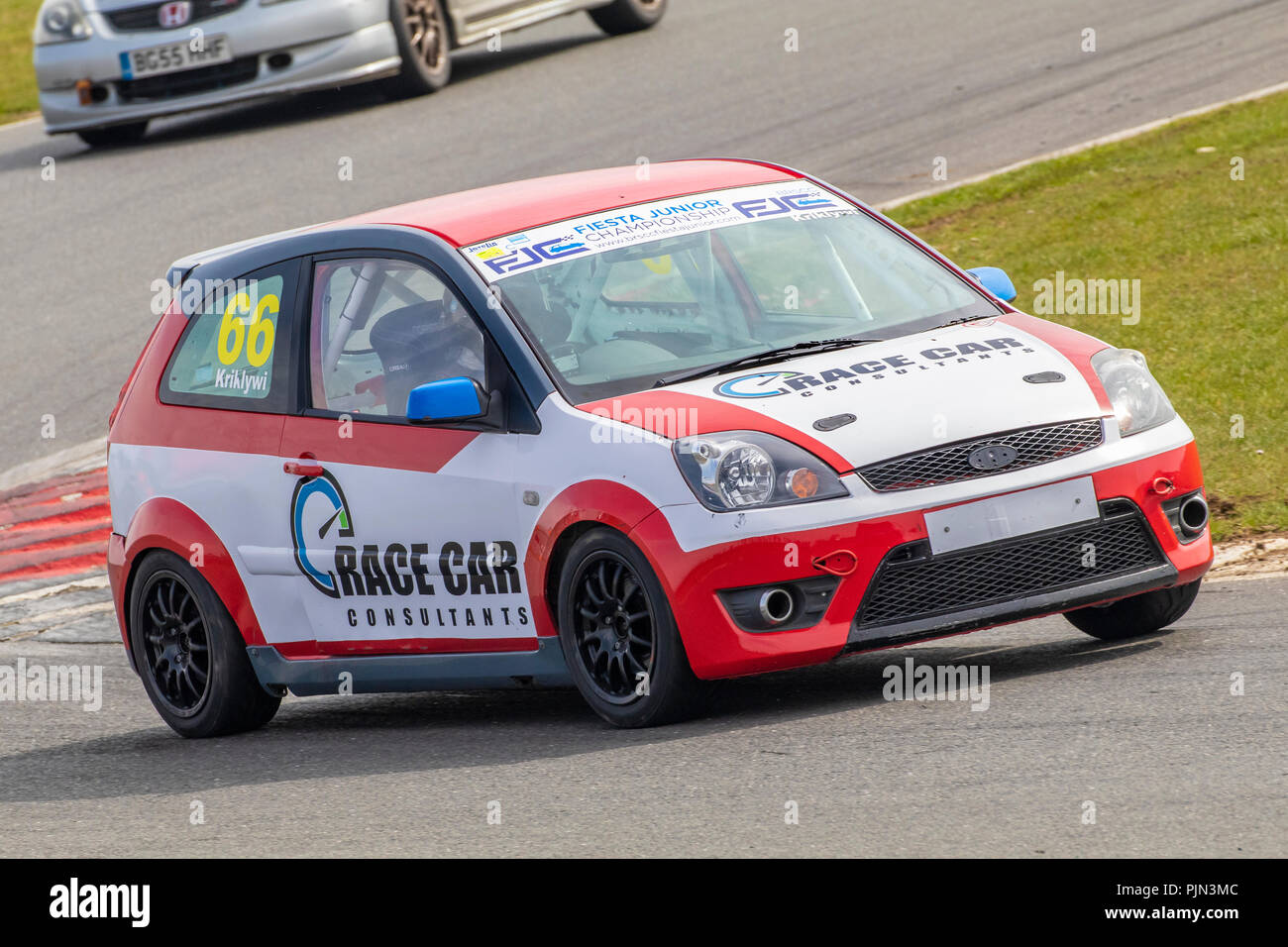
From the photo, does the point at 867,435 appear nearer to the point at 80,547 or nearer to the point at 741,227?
the point at 741,227

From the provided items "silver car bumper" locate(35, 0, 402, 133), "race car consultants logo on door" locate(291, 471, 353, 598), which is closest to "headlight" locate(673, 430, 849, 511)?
"race car consultants logo on door" locate(291, 471, 353, 598)

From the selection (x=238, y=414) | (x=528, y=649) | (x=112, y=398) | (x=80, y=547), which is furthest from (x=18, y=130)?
(x=528, y=649)

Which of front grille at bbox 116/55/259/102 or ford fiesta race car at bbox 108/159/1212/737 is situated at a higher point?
front grille at bbox 116/55/259/102

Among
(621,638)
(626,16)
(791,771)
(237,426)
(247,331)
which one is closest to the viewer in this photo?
(791,771)

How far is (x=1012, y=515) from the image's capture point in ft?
20.8

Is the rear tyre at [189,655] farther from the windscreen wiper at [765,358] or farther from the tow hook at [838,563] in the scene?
the tow hook at [838,563]

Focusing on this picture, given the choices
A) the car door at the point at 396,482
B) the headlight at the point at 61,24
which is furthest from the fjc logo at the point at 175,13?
the car door at the point at 396,482

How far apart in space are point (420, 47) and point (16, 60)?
846 cm

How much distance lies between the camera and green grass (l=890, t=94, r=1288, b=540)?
9.64 m

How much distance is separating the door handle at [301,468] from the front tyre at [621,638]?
1185 mm

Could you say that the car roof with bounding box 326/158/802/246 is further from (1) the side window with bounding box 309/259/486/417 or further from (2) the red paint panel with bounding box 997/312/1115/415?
(2) the red paint panel with bounding box 997/312/1115/415

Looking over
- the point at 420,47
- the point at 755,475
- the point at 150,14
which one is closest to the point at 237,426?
the point at 755,475

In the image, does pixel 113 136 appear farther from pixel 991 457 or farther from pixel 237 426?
pixel 991 457

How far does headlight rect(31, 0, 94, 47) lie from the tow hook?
12757 mm
